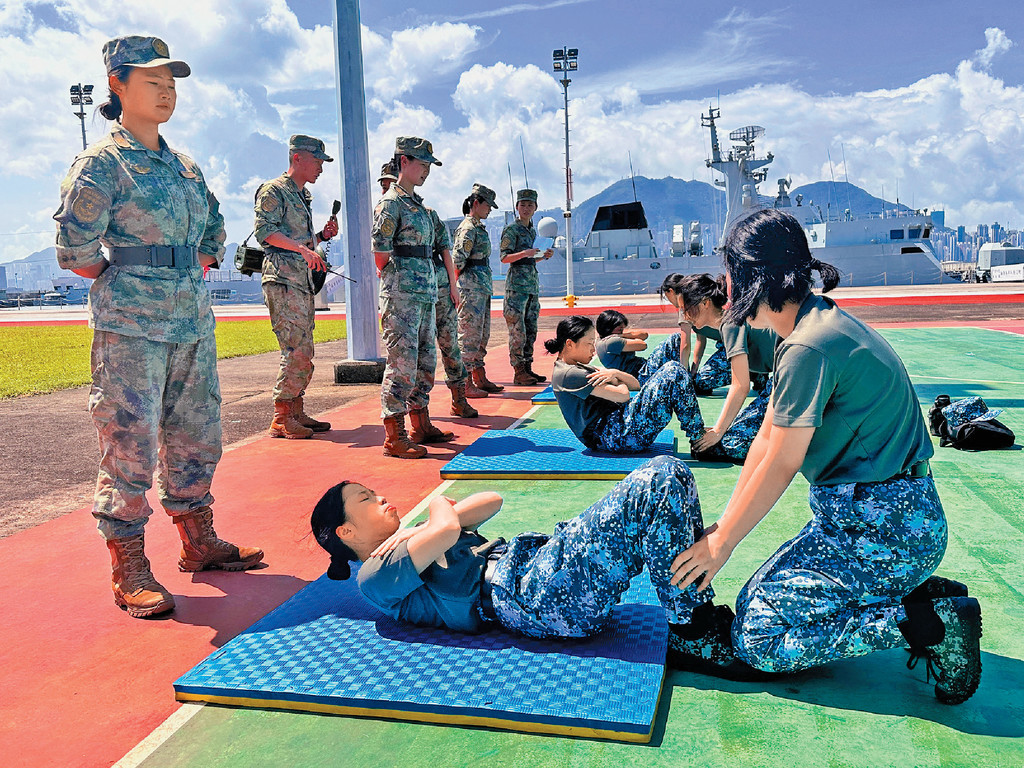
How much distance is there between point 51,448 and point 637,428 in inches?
186

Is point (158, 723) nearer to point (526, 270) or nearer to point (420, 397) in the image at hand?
point (420, 397)

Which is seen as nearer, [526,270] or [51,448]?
[51,448]

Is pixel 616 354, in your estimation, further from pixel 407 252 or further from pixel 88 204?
pixel 88 204

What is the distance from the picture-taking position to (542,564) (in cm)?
244

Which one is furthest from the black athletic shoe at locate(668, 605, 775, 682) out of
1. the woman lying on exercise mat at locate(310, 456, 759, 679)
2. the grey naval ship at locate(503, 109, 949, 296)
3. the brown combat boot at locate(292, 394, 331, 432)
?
the grey naval ship at locate(503, 109, 949, 296)

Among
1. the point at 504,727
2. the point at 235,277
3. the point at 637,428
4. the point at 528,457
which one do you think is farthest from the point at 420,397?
the point at 235,277

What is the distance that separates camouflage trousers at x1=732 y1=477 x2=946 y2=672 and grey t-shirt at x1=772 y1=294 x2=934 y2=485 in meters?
0.08

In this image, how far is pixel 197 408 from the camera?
3473 mm

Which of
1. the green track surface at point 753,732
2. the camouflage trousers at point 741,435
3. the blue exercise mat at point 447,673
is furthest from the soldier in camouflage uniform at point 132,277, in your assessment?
the camouflage trousers at point 741,435

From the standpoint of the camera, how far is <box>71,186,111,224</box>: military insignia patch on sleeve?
3.02 m

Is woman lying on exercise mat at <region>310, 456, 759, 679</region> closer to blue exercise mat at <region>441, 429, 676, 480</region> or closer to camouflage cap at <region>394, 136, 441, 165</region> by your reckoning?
blue exercise mat at <region>441, 429, 676, 480</region>

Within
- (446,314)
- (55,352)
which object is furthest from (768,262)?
(55,352)

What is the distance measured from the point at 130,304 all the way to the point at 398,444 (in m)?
2.70

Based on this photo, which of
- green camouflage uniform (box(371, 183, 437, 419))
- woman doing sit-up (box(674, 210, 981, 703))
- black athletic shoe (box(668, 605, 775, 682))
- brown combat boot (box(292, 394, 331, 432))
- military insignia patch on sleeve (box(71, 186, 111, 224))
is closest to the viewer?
woman doing sit-up (box(674, 210, 981, 703))
